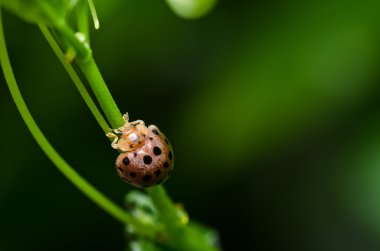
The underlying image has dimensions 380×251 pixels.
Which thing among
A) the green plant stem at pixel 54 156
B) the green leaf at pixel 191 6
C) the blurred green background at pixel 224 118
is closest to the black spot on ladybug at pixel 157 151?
the green plant stem at pixel 54 156

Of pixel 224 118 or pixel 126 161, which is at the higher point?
pixel 224 118

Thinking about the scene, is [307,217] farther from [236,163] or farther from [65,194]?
[65,194]

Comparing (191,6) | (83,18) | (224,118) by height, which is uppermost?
(224,118)

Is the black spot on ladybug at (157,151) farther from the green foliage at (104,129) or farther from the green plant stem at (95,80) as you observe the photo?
the green plant stem at (95,80)

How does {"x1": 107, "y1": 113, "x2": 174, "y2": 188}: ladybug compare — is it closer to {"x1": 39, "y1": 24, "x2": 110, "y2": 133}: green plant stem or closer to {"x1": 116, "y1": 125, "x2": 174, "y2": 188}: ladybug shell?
{"x1": 116, "y1": 125, "x2": 174, "y2": 188}: ladybug shell

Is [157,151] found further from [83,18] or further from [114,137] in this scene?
[83,18]

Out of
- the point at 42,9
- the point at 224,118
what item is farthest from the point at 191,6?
the point at 224,118
